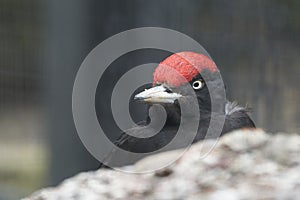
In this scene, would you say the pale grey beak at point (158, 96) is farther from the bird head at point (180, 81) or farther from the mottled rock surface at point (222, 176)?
the mottled rock surface at point (222, 176)

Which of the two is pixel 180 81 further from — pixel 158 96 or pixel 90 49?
pixel 90 49

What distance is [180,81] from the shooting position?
88.0 inches

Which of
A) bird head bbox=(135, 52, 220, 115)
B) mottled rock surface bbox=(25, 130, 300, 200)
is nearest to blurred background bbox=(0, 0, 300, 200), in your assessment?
bird head bbox=(135, 52, 220, 115)

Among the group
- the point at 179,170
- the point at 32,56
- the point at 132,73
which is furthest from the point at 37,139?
the point at 179,170

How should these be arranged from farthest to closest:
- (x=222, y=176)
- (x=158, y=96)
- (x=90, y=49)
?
(x=90, y=49) → (x=158, y=96) → (x=222, y=176)

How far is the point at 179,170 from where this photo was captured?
146 cm

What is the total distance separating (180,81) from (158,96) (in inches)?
2.8

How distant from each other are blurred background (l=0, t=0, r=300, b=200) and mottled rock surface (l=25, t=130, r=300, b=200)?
1116 millimetres

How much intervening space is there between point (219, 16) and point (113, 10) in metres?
0.36

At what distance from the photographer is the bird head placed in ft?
7.26

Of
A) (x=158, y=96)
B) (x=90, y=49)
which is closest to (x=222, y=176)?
(x=158, y=96)

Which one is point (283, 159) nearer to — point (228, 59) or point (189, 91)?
point (189, 91)

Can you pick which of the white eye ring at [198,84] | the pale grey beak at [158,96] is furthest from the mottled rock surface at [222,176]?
the white eye ring at [198,84]

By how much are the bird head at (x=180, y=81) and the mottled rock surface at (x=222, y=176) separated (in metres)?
0.68
